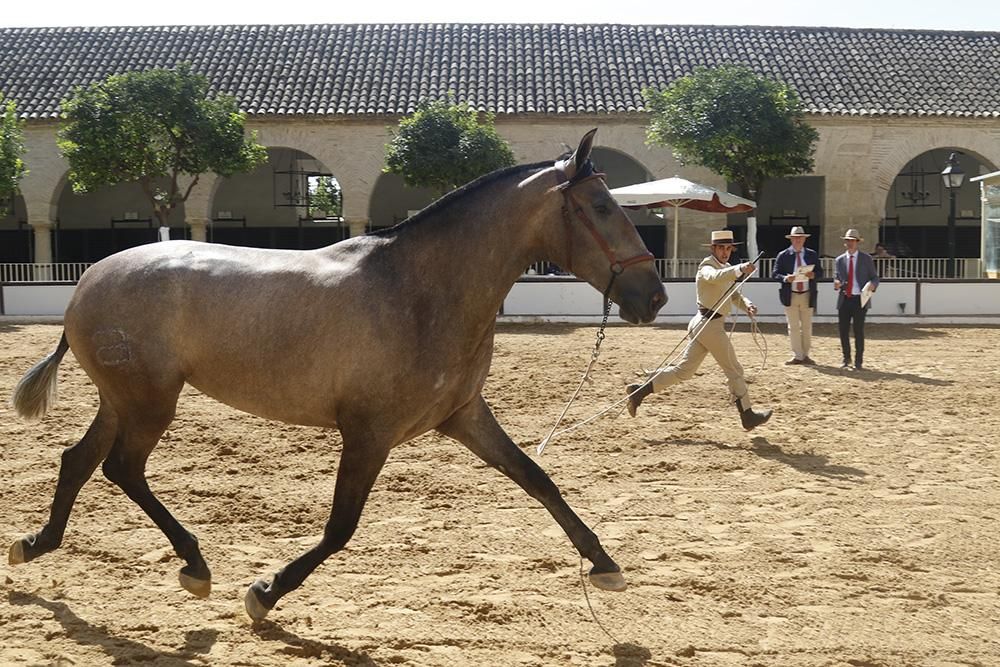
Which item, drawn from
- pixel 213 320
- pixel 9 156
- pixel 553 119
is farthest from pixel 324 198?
pixel 213 320

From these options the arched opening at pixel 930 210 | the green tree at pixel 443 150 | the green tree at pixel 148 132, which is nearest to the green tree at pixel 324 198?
the green tree at pixel 443 150

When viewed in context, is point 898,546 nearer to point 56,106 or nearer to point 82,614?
point 82,614

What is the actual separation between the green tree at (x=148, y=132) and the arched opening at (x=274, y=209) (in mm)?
7558

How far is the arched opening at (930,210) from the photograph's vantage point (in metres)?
31.2

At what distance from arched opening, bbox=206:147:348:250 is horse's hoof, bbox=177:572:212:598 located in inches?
1083

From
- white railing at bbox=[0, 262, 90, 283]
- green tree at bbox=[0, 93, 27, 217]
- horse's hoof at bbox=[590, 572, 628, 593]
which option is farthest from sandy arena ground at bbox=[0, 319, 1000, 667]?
white railing at bbox=[0, 262, 90, 283]

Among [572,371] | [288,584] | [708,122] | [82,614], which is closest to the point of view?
[288,584]

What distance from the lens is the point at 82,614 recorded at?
4441mm

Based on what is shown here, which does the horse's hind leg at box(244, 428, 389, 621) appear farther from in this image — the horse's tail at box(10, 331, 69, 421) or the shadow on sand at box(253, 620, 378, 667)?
the horse's tail at box(10, 331, 69, 421)

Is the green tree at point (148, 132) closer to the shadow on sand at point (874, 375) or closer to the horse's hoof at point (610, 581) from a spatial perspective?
the shadow on sand at point (874, 375)

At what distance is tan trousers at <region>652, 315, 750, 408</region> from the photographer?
8813 millimetres

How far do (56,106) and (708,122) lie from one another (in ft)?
56.6

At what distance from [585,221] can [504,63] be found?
87.6 feet

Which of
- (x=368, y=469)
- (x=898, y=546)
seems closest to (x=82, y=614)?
(x=368, y=469)
